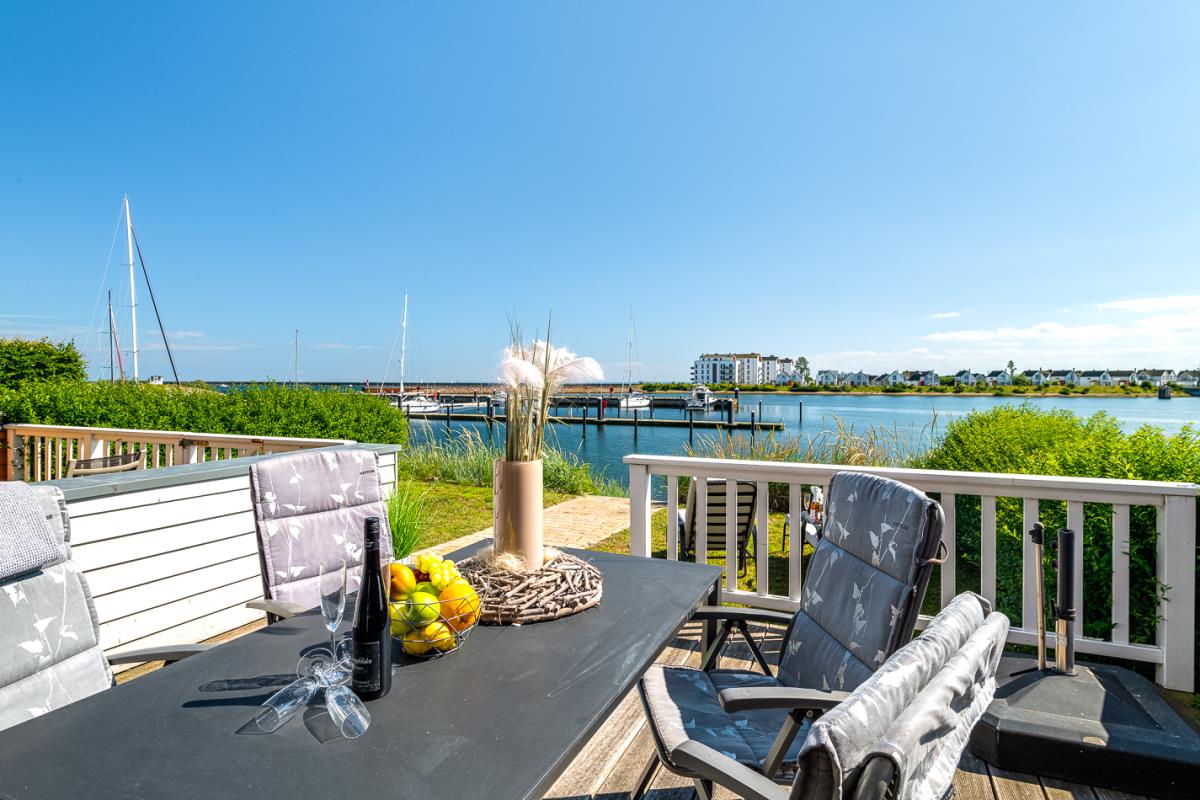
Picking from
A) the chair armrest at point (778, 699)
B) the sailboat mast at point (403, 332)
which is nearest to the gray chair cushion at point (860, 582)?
the chair armrest at point (778, 699)

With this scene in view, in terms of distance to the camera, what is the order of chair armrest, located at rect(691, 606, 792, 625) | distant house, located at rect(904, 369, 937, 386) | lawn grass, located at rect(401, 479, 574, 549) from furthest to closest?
1. distant house, located at rect(904, 369, 937, 386)
2. lawn grass, located at rect(401, 479, 574, 549)
3. chair armrest, located at rect(691, 606, 792, 625)

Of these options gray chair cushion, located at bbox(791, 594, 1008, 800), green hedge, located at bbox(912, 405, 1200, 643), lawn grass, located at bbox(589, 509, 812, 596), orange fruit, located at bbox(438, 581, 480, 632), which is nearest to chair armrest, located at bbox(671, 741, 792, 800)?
gray chair cushion, located at bbox(791, 594, 1008, 800)

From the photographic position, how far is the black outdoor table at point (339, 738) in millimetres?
854

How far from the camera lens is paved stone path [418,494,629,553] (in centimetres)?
Answer: 557

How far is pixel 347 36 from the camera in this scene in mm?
8188

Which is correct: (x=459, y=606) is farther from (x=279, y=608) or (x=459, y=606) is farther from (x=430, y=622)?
(x=279, y=608)

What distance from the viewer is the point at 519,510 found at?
167 cm

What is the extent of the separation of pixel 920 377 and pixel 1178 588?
41.8 meters

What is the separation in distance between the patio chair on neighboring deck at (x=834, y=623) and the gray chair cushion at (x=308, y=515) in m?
1.11

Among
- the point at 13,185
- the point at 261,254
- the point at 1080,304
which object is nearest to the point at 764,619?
the point at 13,185

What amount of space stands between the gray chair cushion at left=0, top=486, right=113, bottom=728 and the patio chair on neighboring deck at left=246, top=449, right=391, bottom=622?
0.43m

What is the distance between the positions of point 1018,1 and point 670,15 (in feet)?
12.1

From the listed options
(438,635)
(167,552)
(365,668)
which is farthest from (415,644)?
(167,552)

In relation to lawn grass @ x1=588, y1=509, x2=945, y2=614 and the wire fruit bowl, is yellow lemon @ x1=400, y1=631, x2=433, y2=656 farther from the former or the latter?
lawn grass @ x1=588, y1=509, x2=945, y2=614
